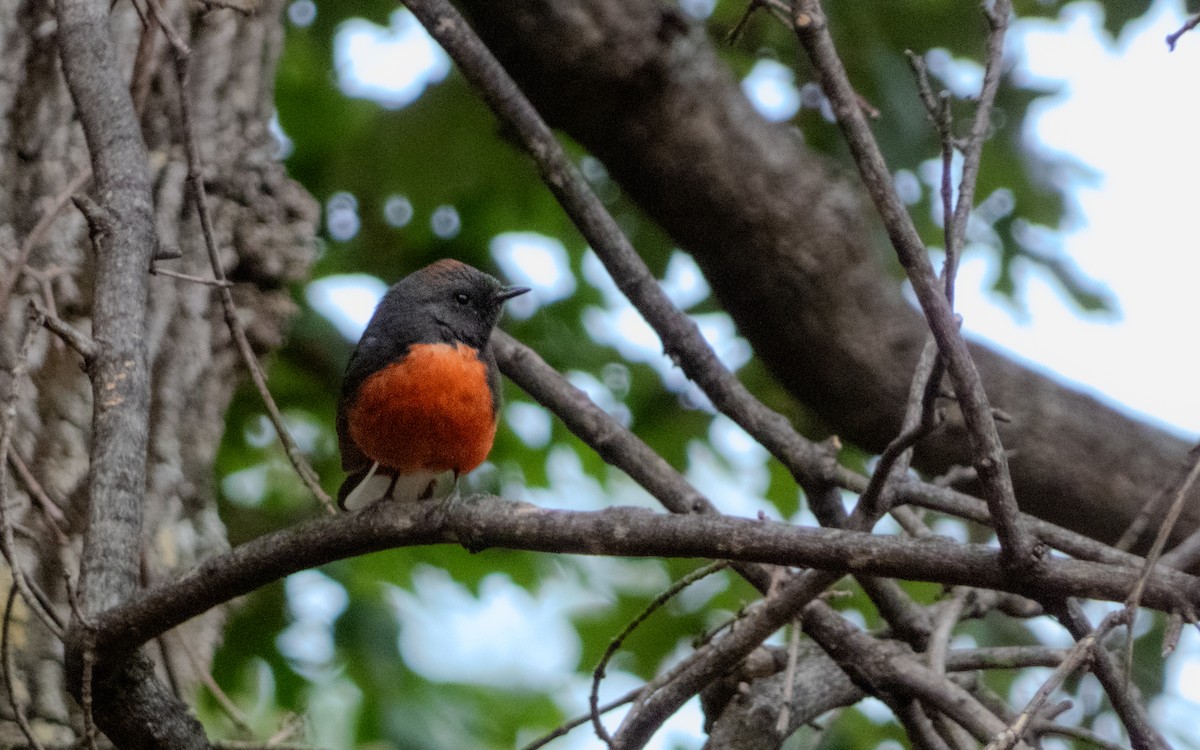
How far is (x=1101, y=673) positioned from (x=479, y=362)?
1992 mm

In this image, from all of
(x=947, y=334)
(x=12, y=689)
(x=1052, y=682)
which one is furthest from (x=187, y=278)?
(x=1052, y=682)

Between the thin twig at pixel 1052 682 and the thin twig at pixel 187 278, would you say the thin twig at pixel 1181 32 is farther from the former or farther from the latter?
the thin twig at pixel 187 278

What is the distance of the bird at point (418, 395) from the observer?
346 centimetres

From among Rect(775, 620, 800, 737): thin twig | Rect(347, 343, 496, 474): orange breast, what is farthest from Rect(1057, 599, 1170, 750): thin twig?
Rect(347, 343, 496, 474): orange breast

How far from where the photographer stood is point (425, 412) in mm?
3443

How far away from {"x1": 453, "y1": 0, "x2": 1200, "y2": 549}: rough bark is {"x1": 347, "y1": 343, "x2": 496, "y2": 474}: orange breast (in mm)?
1950

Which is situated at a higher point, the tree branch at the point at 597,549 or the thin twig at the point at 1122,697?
the thin twig at the point at 1122,697

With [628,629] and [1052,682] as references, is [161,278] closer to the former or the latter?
[628,629]

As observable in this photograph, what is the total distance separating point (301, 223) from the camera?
14.4ft

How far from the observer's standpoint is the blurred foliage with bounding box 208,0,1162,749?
16.9 feet

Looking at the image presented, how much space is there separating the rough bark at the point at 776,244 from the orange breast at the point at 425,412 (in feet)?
6.40

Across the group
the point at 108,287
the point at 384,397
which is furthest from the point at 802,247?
the point at 108,287

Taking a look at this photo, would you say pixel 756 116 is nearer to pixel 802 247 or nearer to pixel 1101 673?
pixel 802 247

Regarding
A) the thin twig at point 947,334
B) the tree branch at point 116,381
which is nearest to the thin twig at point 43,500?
the tree branch at point 116,381
